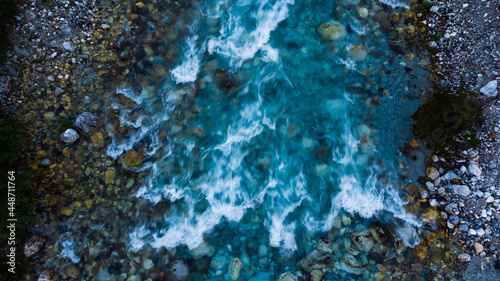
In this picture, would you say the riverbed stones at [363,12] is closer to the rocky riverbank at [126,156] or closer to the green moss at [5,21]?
the rocky riverbank at [126,156]

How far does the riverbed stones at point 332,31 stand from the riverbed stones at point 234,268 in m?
5.67

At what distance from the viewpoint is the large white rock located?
5734 millimetres

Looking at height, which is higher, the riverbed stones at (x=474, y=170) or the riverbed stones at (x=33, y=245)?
the riverbed stones at (x=474, y=170)

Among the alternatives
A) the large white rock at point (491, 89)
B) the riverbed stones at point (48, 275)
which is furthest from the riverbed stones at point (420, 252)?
the riverbed stones at point (48, 275)

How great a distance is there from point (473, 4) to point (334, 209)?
18.5 feet

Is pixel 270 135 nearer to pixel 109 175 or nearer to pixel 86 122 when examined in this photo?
pixel 109 175

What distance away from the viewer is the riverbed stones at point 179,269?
5.69m

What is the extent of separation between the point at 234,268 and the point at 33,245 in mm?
4157

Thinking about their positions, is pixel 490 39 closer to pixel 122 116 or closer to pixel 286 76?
pixel 286 76

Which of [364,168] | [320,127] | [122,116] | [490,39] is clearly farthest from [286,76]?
[490,39]

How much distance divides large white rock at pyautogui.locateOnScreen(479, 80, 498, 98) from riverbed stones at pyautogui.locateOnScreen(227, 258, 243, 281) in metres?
6.36

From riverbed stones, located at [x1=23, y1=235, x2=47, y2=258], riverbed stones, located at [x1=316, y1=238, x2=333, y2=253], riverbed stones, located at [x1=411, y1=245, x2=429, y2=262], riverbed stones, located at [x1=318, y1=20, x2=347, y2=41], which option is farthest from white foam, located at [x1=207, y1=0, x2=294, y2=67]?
riverbed stones, located at [x1=23, y1=235, x2=47, y2=258]

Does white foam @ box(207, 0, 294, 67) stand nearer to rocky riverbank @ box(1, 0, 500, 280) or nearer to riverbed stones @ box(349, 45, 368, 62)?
rocky riverbank @ box(1, 0, 500, 280)

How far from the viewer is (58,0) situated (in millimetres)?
6641
